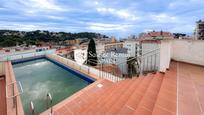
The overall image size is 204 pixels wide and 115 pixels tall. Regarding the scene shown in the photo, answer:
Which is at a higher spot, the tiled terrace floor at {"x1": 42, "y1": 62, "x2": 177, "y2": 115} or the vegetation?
the vegetation

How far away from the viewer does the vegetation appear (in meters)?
24.1

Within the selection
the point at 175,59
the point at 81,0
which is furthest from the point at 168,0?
the point at 81,0

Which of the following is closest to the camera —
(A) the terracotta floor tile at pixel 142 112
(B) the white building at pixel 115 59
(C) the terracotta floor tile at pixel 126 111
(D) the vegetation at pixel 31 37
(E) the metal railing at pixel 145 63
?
(A) the terracotta floor tile at pixel 142 112

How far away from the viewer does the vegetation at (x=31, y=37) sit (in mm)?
24122

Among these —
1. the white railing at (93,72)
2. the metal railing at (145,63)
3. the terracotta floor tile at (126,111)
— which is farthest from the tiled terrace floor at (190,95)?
the white railing at (93,72)

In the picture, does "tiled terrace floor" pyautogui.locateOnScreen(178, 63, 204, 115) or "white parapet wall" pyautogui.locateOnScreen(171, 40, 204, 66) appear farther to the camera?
"white parapet wall" pyautogui.locateOnScreen(171, 40, 204, 66)

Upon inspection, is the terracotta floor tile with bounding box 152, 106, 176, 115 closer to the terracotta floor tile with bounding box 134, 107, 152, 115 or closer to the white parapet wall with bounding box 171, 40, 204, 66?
the terracotta floor tile with bounding box 134, 107, 152, 115

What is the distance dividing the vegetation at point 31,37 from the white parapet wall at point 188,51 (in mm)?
27685

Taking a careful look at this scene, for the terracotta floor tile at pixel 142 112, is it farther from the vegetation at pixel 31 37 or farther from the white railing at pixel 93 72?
the vegetation at pixel 31 37

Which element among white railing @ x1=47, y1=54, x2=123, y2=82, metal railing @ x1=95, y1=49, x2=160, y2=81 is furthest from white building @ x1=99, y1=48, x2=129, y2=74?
metal railing @ x1=95, y1=49, x2=160, y2=81

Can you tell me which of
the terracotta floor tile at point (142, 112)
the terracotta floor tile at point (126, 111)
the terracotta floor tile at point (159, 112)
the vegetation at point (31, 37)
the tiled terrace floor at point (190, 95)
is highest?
the vegetation at point (31, 37)

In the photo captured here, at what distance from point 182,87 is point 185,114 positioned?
0.94 m

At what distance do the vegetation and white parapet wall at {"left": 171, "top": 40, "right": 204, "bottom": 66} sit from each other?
27685mm

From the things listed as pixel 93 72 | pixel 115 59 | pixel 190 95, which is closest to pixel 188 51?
pixel 190 95
